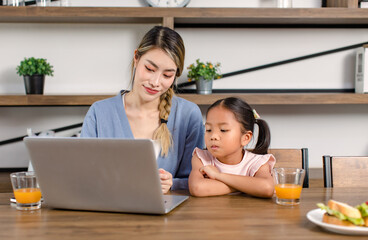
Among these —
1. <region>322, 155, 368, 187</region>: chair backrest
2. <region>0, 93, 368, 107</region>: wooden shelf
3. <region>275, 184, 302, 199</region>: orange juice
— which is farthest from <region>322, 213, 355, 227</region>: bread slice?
<region>0, 93, 368, 107</region>: wooden shelf

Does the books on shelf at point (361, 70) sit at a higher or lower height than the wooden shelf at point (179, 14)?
lower

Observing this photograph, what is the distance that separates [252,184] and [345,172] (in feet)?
1.84

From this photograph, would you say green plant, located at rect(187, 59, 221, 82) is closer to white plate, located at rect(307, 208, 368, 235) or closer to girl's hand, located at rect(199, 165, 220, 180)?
girl's hand, located at rect(199, 165, 220, 180)

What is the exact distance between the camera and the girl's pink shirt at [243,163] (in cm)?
161

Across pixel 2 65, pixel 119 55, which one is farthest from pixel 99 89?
pixel 2 65

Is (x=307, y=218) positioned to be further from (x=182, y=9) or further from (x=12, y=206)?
(x=182, y=9)

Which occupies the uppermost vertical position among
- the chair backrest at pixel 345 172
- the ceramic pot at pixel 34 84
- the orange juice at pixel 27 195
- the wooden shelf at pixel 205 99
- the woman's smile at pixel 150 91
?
the ceramic pot at pixel 34 84

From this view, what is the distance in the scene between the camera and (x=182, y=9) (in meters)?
2.61

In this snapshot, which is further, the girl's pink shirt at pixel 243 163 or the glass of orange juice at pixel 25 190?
the girl's pink shirt at pixel 243 163

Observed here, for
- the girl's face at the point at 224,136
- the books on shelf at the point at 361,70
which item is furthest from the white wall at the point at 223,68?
the girl's face at the point at 224,136

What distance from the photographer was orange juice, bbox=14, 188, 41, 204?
130 cm

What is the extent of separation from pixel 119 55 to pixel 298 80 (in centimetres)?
120

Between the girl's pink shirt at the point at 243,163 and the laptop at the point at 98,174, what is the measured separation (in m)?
0.40

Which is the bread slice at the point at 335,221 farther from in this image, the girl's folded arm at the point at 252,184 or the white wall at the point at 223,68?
the white wall at the point at 223,68
